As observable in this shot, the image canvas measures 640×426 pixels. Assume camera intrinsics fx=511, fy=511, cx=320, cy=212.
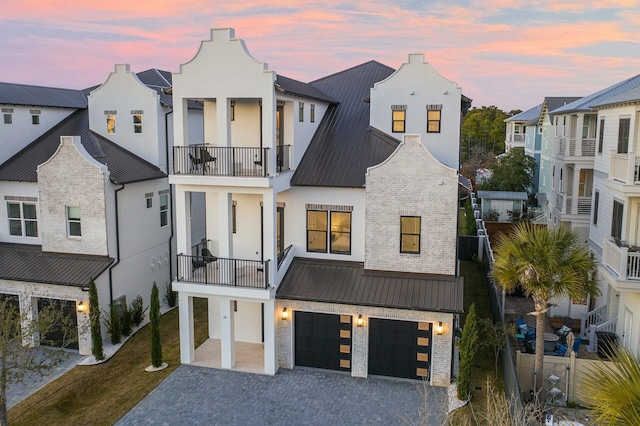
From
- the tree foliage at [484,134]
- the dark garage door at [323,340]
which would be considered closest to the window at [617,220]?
the dark garage door at [323,340]

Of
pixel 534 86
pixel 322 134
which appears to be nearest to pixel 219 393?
pixel 322 134

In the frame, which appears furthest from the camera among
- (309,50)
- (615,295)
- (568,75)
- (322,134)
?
(568,75)

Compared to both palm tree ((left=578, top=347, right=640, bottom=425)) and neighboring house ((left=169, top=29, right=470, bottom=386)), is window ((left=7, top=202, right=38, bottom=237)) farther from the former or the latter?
palm tree ((left=578, top=347, right=640, bottom=425))

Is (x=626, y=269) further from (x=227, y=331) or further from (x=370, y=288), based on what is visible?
(x=227, y=331)

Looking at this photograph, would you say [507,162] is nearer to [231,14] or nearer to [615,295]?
[615,295]

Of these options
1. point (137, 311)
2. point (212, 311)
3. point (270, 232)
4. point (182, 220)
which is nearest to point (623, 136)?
point (270, 232)
